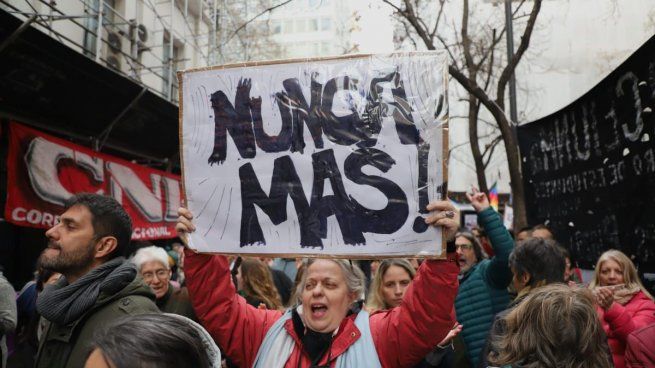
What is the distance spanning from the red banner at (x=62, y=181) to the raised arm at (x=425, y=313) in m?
5.05

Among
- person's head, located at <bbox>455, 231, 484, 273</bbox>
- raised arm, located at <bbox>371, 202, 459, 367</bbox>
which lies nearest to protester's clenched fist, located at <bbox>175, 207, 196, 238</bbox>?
raised arm, located at <bbox>371, 202, 459, 367</bbox>

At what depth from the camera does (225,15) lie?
50.3 ft

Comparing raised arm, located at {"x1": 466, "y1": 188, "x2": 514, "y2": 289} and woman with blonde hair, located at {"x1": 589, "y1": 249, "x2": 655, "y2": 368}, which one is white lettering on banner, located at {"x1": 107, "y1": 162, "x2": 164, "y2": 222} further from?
woman with blonde hair, located at {"x1": 589, "y1": 249, "x2": 655, "y2": 368}

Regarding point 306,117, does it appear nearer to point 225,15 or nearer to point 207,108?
point 207,108

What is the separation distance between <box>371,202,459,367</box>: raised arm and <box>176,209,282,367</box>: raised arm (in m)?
0.61

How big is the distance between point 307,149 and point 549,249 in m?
1.65

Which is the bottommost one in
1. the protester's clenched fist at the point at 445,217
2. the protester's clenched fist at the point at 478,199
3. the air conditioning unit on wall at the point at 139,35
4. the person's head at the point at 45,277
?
the person's head at the point at 45,277

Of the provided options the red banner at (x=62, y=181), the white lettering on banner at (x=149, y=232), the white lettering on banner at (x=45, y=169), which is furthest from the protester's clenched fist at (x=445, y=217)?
the white lettering on banner at (x=149, y=232)

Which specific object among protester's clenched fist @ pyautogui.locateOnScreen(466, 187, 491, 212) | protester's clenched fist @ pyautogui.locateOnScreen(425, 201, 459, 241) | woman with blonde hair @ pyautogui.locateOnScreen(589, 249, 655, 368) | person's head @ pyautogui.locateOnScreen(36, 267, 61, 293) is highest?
protester's clenched fist @ pyautogui.locateOnScreen(466, 187, 491, 212)

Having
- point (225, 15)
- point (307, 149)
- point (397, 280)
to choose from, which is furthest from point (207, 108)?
point (225, 15)

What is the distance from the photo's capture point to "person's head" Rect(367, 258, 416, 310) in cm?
362

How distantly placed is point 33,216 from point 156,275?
9.43ft

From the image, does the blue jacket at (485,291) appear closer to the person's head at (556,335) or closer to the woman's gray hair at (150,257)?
the person's head at (556,335)

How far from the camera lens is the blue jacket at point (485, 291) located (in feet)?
11.6
